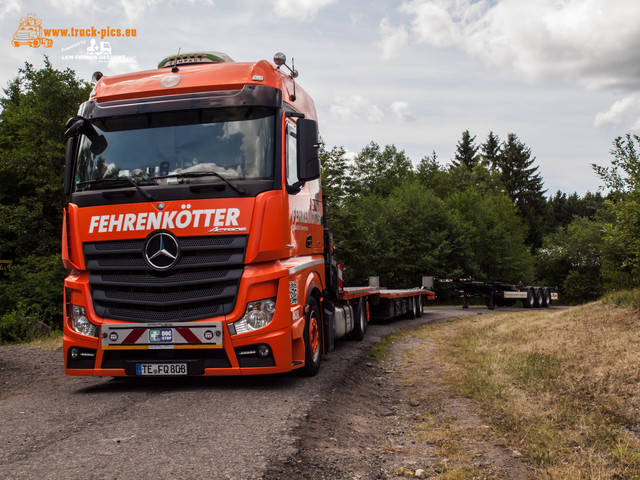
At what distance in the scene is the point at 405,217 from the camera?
4975 centimetres

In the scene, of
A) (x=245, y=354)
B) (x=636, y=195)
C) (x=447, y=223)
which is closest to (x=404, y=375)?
(x=245, y=354)

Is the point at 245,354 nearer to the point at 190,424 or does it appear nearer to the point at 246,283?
the point at 246,283

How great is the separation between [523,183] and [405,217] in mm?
35013

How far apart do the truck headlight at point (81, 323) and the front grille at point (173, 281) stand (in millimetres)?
179

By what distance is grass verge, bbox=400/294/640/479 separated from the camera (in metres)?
4.85

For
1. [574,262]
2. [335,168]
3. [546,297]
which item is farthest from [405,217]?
[574,262]

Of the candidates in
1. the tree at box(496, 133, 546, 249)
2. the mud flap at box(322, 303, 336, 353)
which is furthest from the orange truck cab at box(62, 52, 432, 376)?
the tree at box(496, 133, 546, 249)

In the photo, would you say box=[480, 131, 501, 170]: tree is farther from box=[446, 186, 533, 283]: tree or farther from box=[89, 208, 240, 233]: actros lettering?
box=[89, 208, 240, 233]: actros lettering

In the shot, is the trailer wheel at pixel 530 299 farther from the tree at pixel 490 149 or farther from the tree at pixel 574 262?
the tree at pixel 490 149

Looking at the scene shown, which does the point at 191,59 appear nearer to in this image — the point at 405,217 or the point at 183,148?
the point at 183,148

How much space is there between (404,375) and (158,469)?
543 centimetres

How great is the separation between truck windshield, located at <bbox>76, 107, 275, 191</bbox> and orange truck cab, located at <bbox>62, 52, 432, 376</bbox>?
1cm

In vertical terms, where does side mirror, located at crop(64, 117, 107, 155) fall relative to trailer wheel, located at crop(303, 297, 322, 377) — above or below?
above

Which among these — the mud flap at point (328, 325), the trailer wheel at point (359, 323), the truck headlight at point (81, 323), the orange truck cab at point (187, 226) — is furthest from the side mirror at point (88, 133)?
the trailer wheel at point (359, 323)
